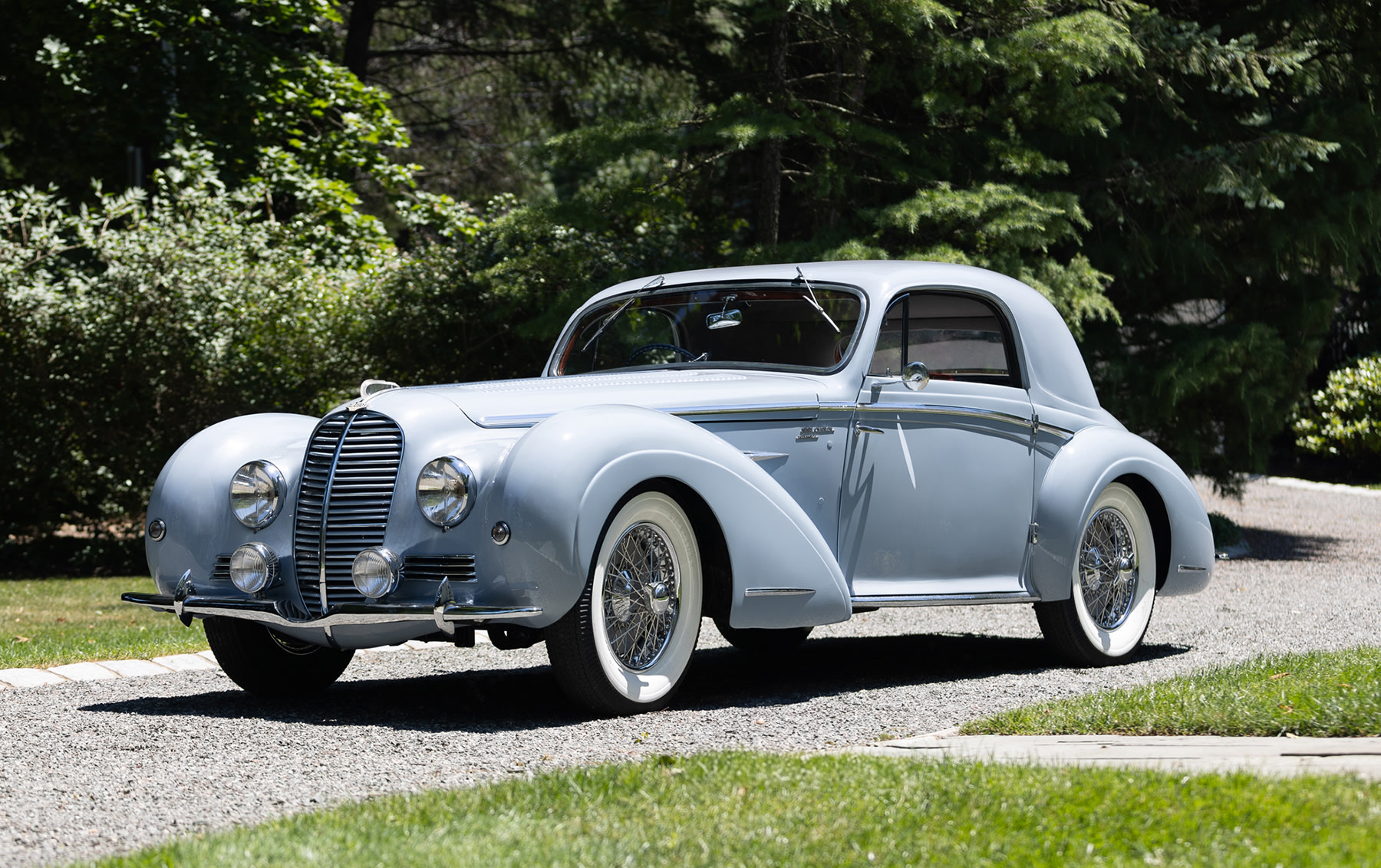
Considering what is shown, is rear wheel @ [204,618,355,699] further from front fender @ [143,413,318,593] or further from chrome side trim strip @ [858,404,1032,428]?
chrome side trim strip @ [858,404,1032,428]

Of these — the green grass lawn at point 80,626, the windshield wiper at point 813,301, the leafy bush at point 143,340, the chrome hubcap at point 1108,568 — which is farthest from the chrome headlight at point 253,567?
the leafy bush at point 143,340

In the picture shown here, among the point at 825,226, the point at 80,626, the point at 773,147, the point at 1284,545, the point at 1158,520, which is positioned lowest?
the point at 80,626

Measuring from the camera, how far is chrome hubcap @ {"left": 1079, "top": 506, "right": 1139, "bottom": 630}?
727cm

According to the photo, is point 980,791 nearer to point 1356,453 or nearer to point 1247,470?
point 1247,470

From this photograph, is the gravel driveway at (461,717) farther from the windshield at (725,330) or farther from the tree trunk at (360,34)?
the tree trunk at (360,34)

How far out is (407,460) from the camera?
545 cm

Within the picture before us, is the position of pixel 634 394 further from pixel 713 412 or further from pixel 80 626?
pixel 80 626

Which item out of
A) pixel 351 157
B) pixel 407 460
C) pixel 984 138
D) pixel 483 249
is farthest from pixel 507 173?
pixel 407 460

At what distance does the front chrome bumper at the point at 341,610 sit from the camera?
16.9 ft

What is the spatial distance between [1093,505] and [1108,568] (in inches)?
18.3

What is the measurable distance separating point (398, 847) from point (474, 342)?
1095 centimetres

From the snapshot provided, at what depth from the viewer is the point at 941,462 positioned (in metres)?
6.68

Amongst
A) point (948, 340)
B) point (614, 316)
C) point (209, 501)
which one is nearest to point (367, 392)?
point (209, 501)

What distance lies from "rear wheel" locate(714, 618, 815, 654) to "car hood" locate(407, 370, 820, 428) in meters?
1.87
